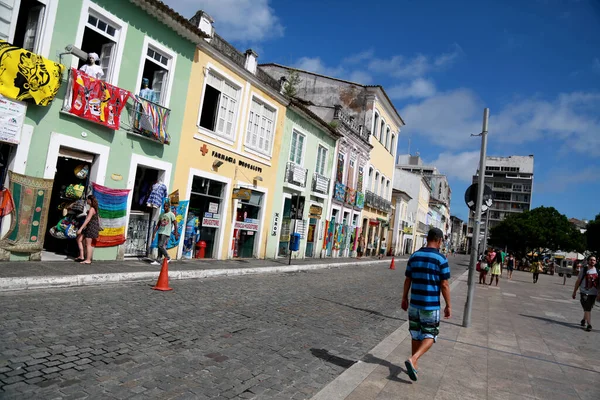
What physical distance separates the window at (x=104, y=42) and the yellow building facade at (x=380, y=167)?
67.7ft

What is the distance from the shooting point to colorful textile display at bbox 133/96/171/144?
433 inches

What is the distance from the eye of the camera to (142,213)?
39.4ft

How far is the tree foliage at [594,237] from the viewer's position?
55406 millimetres

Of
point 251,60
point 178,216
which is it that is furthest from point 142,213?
point 251,60

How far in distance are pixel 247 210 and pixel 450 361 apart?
1211 centimetres

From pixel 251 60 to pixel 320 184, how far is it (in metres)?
8.47

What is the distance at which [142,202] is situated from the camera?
39.9ft

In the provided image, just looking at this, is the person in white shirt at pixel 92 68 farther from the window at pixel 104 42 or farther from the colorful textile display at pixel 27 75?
the colorful textile display at pixel 27 75

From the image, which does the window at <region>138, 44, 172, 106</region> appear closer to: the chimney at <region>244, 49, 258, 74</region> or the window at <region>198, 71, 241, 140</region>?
the window at <region>198, 71, 241, 140</region>

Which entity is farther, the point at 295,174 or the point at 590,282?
the point at 295,174

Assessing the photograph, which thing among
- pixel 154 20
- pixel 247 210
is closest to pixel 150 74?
pixel 154 20

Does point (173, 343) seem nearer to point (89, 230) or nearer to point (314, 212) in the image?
point (89, 230)

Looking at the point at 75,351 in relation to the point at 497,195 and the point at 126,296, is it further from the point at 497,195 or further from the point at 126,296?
the point at 497,195

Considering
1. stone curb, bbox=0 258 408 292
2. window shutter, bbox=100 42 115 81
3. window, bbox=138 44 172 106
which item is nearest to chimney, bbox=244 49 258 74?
window, bbox=138 44 172 106
